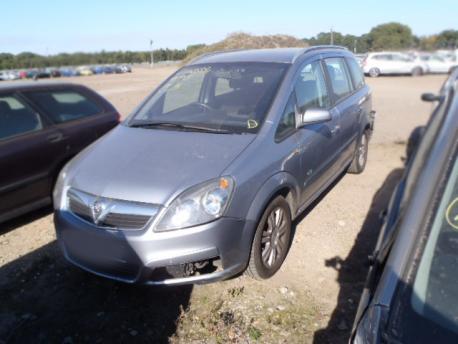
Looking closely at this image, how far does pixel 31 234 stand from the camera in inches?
171

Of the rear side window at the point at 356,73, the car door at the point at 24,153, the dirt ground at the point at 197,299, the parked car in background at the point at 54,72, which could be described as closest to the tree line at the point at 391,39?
the rear side window at the point at 356,73

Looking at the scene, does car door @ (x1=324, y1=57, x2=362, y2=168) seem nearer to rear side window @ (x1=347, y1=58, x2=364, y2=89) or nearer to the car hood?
rear side window @ (x1=347, y1=58, x2=364, y2=89)

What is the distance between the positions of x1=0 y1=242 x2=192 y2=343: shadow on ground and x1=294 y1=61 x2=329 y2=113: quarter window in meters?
1.95

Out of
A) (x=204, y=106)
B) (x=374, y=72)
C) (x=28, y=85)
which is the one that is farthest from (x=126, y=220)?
(x=374, y=72)

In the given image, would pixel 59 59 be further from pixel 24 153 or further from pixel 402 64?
pixel 402 64

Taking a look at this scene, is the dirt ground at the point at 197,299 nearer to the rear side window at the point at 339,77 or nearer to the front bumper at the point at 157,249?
the front bumper at the point at 157,249

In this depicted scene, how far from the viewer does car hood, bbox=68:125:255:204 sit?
283 cm

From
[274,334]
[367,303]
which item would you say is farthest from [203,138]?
[367,303]

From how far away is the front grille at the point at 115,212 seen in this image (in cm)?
274

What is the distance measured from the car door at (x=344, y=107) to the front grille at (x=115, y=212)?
2444mm

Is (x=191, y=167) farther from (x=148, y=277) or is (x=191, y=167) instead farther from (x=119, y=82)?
(x=119, y=82)

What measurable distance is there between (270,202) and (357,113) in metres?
2.53

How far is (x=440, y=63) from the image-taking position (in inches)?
121

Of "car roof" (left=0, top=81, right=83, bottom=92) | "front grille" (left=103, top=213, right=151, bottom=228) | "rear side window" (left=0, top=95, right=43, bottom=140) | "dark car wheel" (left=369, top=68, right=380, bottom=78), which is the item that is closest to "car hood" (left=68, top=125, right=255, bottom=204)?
"front grille" (left=103, top=213, right=151, bottom=228)
